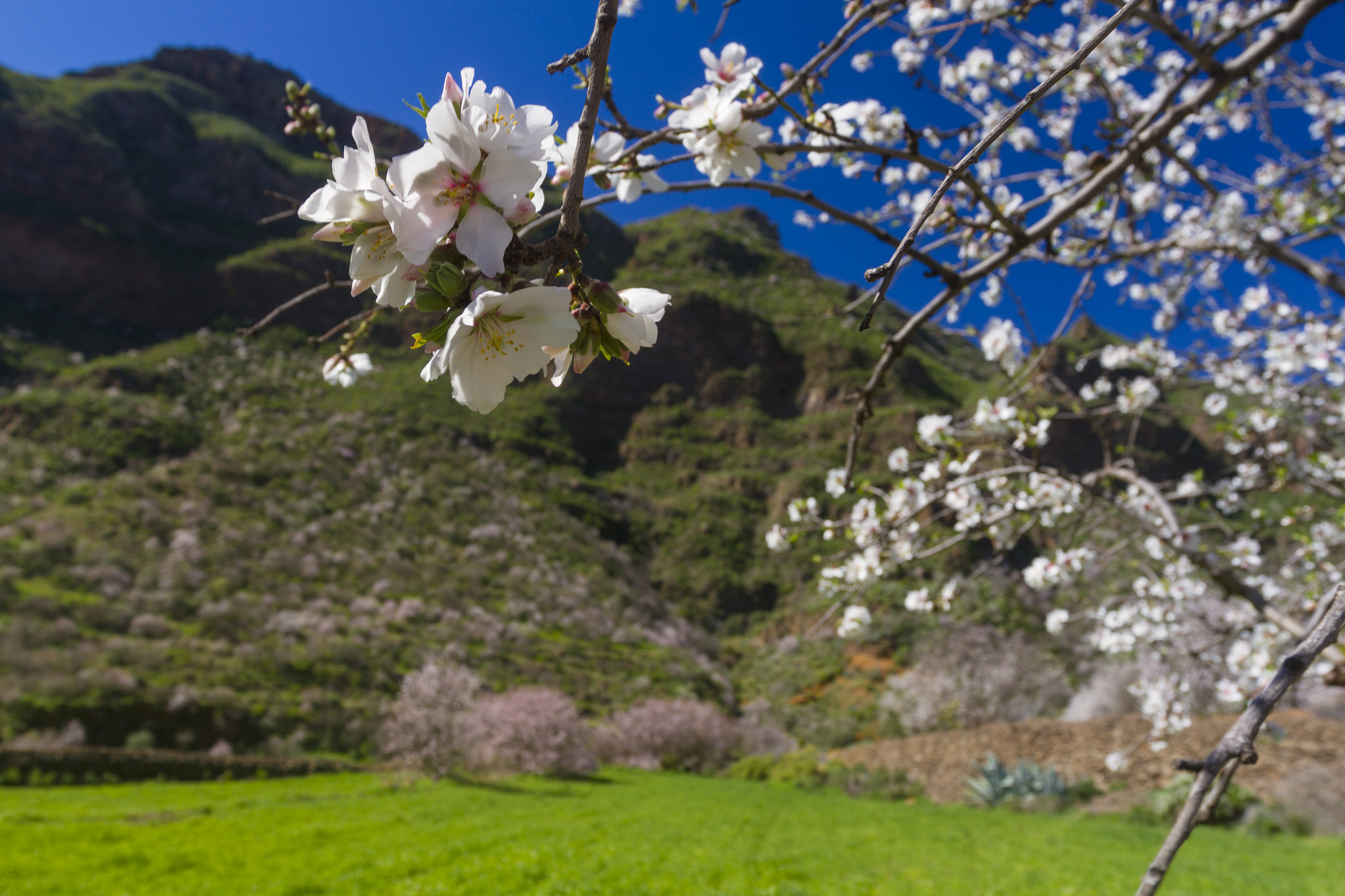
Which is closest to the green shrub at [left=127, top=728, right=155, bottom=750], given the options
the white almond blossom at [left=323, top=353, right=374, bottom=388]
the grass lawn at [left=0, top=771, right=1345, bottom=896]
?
the grass lawn at [left=0, top=771, right=1345, bottom=896]

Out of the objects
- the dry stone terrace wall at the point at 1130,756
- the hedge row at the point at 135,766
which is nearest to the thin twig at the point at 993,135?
the dry stone terrace wall at the point at 1130,756

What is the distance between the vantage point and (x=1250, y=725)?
0.70m

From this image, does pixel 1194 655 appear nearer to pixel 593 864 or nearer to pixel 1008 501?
pixel 1008 501

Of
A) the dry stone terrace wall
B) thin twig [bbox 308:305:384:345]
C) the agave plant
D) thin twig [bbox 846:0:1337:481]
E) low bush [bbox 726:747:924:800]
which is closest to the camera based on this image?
thin twig [bbox 308:305:384:345]

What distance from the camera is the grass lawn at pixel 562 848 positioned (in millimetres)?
5773

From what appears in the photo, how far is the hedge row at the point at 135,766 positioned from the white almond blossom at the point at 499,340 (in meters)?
14.1

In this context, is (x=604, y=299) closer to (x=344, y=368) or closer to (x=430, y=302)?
(x=430, y=302)

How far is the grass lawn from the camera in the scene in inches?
227

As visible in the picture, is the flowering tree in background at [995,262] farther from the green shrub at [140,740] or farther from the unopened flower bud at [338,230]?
the green shrub at [140,740]

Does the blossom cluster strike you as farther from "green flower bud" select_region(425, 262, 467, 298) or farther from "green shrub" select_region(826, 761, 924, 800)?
"green shrub" select_region(826, 761, 924, 800)

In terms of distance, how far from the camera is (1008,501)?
3.52 meters

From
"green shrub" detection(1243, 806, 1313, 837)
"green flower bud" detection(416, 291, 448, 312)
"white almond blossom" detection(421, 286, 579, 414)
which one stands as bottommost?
"green shrub" detection(1243, 806, 1313, 837)

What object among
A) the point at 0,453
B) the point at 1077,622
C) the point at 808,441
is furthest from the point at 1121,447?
the point at 808,441

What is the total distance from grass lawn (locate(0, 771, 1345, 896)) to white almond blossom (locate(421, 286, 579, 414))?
615cm
